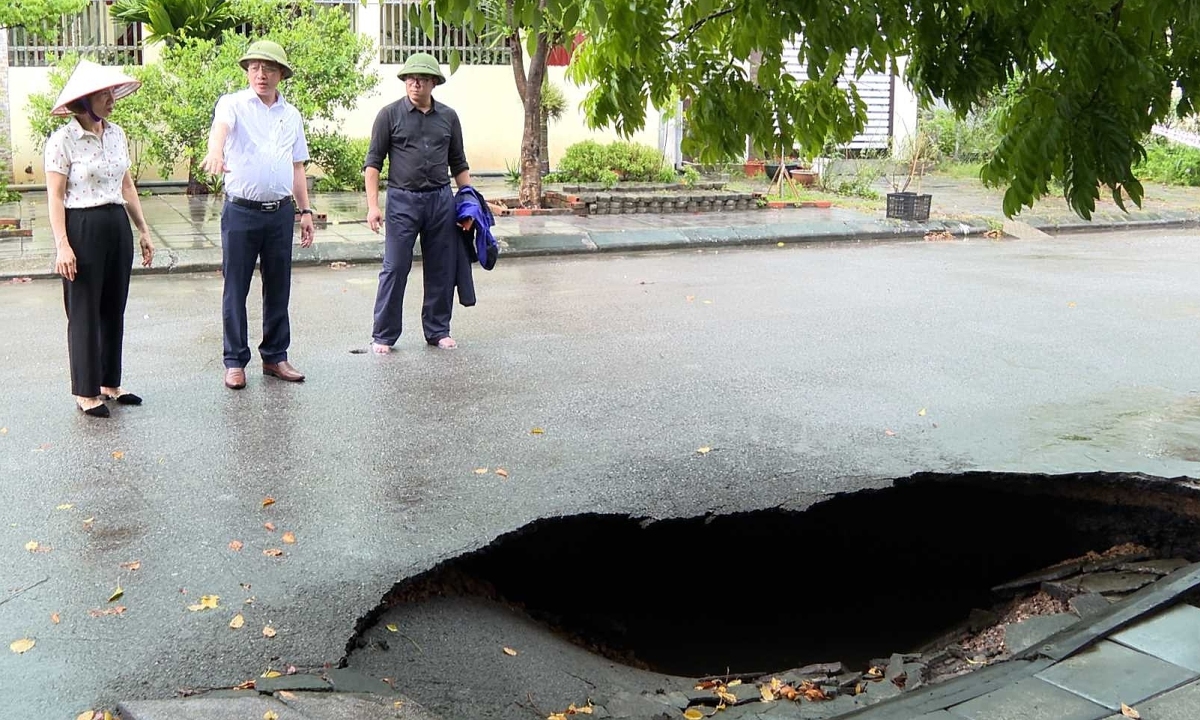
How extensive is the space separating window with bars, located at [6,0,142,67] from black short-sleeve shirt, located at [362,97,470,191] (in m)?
11.8

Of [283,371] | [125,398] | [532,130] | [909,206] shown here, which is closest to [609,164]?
[532,130]

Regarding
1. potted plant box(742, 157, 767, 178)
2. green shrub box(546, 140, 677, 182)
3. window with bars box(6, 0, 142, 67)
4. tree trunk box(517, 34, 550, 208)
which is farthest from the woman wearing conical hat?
potted plant box(742, 157, 767, 178)

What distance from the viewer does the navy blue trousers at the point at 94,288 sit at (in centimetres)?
643

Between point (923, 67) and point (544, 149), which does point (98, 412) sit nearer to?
point (923, 67)

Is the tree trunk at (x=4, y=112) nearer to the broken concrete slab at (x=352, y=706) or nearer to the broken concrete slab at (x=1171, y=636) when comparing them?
the broken concrete slab at (x=352, y=706)

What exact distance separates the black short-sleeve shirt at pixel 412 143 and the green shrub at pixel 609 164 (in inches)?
450

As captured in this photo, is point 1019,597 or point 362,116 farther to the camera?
point 362,116

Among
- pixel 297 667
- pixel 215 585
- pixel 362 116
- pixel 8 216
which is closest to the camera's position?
pixel 297 667

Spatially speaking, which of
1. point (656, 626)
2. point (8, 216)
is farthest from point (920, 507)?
point (8, 216)

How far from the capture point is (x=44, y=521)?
5105 millimetres

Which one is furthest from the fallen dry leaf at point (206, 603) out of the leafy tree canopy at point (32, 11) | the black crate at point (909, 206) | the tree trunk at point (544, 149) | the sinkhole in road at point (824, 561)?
the tree trunk at point (544, 149)

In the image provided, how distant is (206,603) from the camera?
14.1 feet

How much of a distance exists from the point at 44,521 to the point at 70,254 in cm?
176

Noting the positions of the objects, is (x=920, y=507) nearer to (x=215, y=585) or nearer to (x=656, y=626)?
(x=656, y=626)
